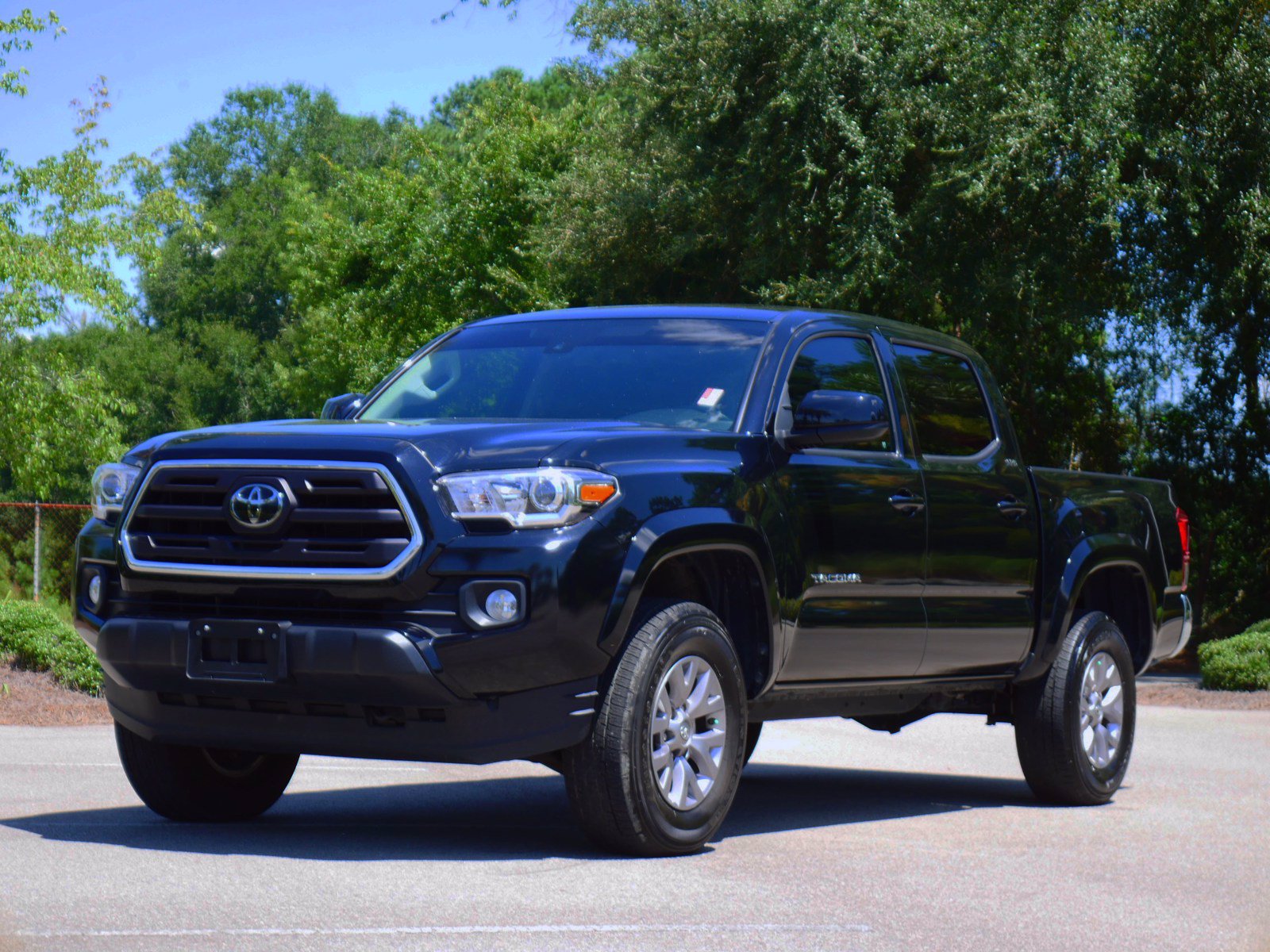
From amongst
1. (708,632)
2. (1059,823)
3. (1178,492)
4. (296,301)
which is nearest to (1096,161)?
(1178,492)

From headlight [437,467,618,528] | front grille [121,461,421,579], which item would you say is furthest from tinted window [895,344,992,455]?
front grille [121,461,421,579]

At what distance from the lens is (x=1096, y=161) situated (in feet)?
64.1

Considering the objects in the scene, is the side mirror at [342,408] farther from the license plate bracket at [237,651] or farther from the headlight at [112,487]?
the license plate bracket at [237,651]

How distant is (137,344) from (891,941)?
77109 millimetres

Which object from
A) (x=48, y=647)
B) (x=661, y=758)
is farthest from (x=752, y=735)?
(x=48, y=647)

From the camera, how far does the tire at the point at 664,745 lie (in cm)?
612

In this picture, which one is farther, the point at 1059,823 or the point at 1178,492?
the point at 1178,492

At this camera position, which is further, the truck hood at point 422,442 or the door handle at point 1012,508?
the door handle at point 1012,508

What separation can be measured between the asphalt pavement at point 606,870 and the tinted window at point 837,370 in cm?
179

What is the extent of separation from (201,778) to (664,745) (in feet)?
6.72

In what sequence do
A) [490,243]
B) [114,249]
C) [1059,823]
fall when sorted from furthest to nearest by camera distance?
[490,243], [114,249], [1059,823]

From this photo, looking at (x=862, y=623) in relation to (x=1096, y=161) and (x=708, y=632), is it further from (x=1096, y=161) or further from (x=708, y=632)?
(x=1096, y=161)

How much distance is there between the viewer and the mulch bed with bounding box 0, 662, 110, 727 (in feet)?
41.5

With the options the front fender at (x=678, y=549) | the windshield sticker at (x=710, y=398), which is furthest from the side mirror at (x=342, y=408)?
the front fender at (x=678, y=549)
